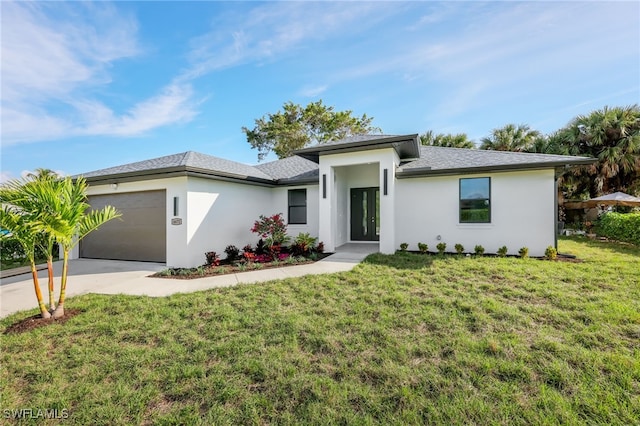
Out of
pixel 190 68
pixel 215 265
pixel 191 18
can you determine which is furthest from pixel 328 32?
pixel 215 265

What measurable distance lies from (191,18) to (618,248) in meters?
17.9

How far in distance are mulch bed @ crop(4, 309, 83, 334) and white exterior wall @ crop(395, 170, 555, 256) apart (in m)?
9.77

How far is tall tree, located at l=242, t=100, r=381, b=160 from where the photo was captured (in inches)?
960

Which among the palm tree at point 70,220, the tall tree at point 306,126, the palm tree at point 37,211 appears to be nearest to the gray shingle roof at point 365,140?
the palm tree at point 70,220

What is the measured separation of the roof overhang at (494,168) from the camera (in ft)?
26.8

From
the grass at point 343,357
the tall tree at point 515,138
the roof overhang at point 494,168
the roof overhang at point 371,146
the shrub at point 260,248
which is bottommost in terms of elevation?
the grass at point 343,357

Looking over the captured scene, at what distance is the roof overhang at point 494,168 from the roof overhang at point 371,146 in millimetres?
918

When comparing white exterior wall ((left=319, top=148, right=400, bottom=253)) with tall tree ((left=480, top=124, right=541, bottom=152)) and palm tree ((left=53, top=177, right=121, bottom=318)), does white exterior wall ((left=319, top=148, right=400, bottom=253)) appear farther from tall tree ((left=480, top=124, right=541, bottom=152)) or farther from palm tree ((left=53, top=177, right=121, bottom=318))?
tall tree ((left=480, top=124, right=541, bottom=152))

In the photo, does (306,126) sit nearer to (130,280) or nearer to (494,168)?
(494,168)

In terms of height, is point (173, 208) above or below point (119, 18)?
below

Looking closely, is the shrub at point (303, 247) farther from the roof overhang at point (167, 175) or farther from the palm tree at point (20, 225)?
the palm tree at point (20, 225)

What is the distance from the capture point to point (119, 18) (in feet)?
23.8

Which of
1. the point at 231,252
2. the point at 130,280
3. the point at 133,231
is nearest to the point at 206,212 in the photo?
the point at 231,252

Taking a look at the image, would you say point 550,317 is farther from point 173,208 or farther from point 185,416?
point 173,208
